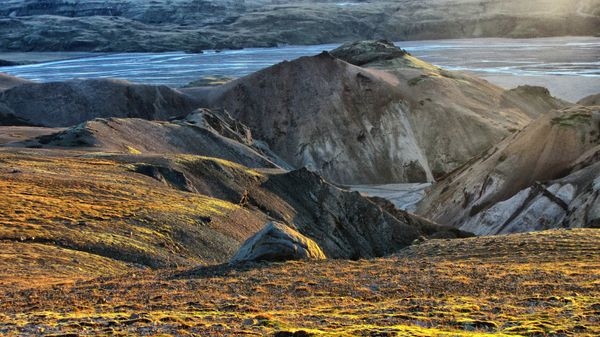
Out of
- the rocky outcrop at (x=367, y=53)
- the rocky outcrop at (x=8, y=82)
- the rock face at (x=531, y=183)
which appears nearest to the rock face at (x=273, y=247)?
the rock face at (x=531, y=183)

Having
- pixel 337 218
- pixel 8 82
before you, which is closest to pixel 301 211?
pixel 337 218

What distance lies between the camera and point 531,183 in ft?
212

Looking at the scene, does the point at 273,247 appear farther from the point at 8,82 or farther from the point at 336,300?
the point at 8,82

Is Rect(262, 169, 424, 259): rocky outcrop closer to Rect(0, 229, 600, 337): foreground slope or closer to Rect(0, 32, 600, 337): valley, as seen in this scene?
Rect(0, 32, 600, 337): valley

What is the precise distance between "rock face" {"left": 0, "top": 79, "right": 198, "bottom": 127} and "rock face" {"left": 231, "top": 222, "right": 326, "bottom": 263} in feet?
244

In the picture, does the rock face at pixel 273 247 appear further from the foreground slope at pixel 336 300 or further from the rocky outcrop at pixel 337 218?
the rocky outcrop at pixel 337 218

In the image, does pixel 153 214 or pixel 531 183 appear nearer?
pixel 153 214

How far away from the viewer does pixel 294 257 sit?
94.8 feet

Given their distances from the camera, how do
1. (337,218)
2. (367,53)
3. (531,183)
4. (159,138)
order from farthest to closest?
1. (367,53)
2. (159,138)
3. (531,183)
4. (337,218)

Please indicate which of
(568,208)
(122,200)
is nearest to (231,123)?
(568,208)

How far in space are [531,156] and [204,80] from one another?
80810 millimetres

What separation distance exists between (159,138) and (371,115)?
42.3 meters

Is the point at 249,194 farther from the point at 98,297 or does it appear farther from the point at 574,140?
the point at 574,140

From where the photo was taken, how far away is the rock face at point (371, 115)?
9769 cm
